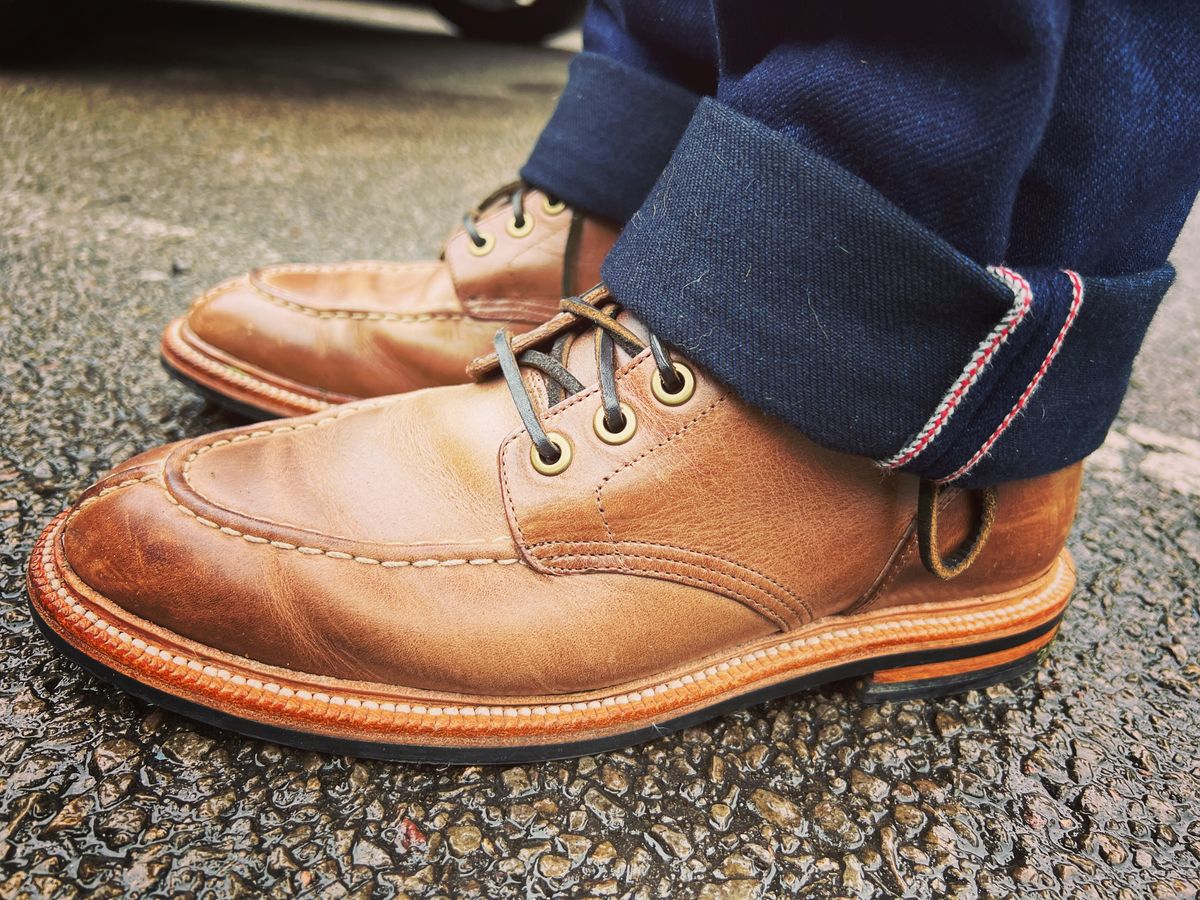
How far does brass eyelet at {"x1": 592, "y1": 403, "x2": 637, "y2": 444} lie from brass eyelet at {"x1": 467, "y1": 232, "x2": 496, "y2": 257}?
56 centimetres

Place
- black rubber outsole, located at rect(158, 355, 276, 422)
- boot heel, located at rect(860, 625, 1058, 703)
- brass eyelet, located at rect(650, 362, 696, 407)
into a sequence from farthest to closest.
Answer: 1. black rubber outsole, located at rect(158, 355, 276, 422)
2. boot heel, located at rect(860, 625, 1058, 703)
3. brass eyelet, located at rect(650, 362, 696, 407)

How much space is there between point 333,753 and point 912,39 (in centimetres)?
76

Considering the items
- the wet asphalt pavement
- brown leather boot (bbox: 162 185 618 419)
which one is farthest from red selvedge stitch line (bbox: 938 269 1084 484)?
brown leather boot (bbox: 162 185 618 419)

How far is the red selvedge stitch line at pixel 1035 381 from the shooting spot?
67cm

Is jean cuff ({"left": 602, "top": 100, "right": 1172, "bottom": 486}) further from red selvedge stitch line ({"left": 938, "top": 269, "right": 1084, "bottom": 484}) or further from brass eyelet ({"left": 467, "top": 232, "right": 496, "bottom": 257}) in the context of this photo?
brass eyelet ({"left": 467, "top": 232, "right": 496, "bottom": 257})

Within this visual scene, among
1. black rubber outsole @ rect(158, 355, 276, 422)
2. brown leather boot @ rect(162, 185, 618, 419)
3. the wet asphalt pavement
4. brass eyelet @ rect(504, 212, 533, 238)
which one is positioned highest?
brass eyelet @ rect(504, 212, 533, 238)

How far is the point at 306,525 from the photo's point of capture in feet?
2.46

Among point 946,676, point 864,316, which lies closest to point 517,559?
point 864,316

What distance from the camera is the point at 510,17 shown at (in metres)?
5.04

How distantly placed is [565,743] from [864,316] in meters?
0.46

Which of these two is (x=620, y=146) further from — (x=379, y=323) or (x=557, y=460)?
(x=557, y=460)

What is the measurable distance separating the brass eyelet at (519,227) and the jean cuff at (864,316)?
513 millimetres

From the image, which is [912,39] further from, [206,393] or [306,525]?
[206,393]

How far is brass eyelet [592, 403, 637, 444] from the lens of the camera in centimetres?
75
